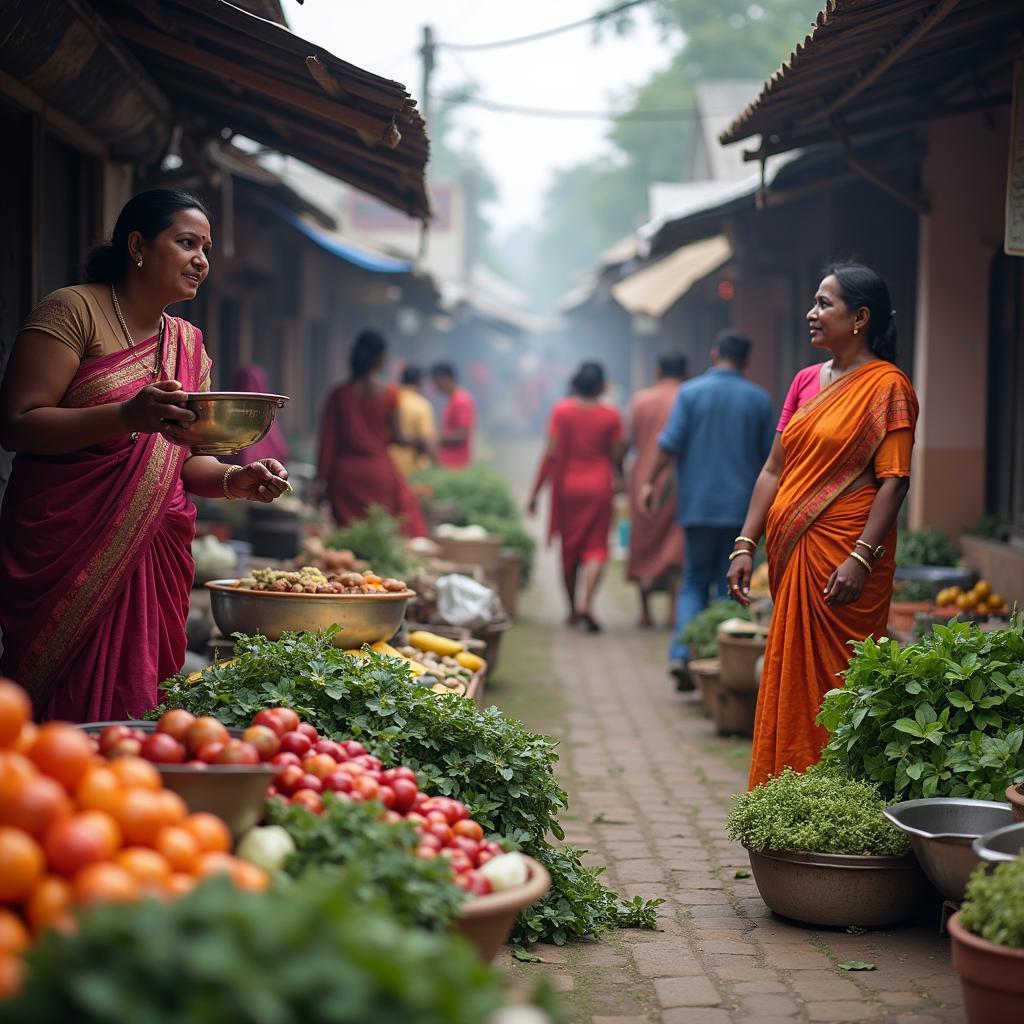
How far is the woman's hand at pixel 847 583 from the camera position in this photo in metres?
5.19

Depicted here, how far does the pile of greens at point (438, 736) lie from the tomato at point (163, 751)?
33.5 inches

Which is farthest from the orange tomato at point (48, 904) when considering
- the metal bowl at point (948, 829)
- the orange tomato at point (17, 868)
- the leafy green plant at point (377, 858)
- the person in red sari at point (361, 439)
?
the person in red sari at point (361, 439)

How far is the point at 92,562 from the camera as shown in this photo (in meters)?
4.28

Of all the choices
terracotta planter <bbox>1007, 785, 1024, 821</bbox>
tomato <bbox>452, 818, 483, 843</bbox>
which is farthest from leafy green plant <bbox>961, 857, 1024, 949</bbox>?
tomato <bbox>452, 818, 483, 843</bbox>

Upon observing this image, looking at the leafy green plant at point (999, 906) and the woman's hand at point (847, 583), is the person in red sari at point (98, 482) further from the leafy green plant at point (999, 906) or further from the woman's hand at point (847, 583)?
the leafy green plant at point (999, 906)

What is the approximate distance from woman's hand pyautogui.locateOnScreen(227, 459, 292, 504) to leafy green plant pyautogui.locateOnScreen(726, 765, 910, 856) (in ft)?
6.07

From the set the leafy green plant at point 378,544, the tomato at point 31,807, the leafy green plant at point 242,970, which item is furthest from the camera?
the leafy green plant at point 378,544

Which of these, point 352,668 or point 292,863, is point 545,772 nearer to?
point 352,668

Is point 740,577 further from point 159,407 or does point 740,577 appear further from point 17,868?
point 17,868

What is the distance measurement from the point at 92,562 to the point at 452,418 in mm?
12653

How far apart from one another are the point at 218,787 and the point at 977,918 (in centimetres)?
177

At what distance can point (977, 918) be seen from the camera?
10.9 ft

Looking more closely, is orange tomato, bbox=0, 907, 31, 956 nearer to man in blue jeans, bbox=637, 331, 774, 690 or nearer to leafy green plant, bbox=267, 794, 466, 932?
leafy green plant, bbox=267, 794, 466, 932

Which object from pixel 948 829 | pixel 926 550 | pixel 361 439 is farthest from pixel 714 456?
pixel 948 829
